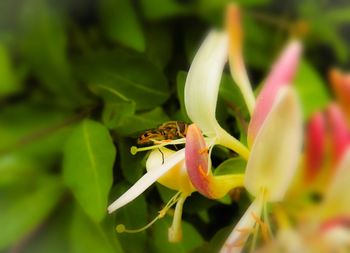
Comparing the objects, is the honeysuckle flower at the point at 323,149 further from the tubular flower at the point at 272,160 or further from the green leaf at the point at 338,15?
the green leaf at the point at 338,15

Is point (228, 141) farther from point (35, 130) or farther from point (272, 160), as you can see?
point (35, 130)

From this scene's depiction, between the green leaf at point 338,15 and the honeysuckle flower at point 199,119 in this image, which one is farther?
the green leaf at point 338,15

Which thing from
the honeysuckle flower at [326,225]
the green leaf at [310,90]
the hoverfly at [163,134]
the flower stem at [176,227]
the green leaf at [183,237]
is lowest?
the green leaf at [183,237]

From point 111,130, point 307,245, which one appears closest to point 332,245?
point 307,245

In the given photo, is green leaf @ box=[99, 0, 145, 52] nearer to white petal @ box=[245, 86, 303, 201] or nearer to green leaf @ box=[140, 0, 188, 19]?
green leaf @ box=[140, 0, 188, 19]

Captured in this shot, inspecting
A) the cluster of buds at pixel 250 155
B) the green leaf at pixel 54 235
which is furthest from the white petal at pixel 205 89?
the green leaf at pixel 54 235

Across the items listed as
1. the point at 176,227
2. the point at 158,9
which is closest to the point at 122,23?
the point at 158,9
